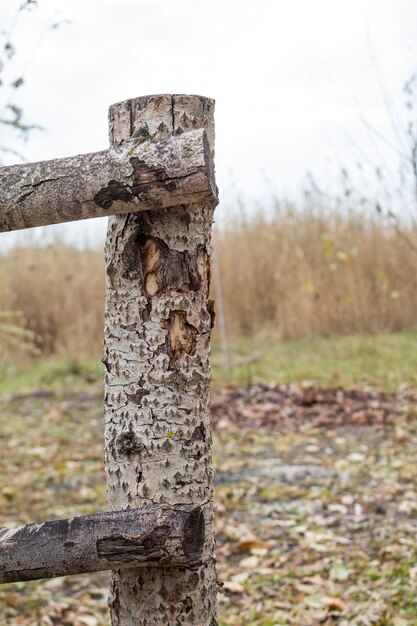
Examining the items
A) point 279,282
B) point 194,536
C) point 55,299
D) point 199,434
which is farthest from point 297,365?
point 194,536

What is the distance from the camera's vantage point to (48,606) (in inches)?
127

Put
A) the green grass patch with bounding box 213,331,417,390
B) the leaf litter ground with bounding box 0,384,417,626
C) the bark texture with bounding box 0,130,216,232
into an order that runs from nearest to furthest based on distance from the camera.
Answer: the bark texture with bounding box 0,130,216,232
the leaf litter ground with bounding box 0,384,417,626
the green grass patch with bounding box 213,331,417,390

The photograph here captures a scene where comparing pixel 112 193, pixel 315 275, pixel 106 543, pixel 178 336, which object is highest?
pixel 315 275

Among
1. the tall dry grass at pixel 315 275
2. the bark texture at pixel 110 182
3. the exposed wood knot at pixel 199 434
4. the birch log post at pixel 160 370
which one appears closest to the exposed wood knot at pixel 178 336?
the birch log post at pixel 160 370

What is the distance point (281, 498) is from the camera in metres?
4.25

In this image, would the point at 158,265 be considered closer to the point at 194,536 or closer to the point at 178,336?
the point at 178,336

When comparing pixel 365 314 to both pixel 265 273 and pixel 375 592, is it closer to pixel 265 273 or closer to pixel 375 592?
pixel 265 273

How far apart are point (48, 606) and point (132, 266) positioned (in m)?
1.95

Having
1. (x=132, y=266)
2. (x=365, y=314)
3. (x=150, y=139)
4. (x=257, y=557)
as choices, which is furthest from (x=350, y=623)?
(x=365, y=314)

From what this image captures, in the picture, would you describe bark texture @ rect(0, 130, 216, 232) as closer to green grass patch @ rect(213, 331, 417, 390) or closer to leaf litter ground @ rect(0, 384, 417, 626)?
leaf litter ground @ rect(0, 384, 417, 626)

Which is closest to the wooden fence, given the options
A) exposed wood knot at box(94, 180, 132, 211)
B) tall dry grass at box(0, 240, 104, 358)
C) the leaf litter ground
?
exposed wood knot at box(94, 180, 132, 211)

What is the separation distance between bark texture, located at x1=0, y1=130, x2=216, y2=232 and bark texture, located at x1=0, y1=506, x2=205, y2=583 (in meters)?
0.64

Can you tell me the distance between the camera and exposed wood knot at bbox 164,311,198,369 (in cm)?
180

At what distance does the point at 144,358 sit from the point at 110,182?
0.40m
